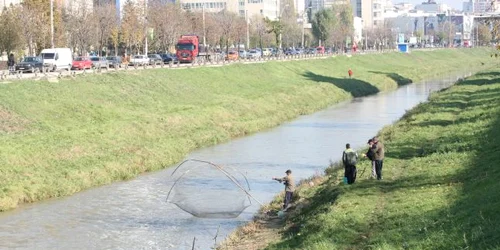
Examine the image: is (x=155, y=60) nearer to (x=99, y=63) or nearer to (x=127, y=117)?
(x=99, y=63)

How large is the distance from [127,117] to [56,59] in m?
21.3

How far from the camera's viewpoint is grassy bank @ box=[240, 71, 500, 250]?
18.7 meters

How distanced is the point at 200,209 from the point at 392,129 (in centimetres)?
1829

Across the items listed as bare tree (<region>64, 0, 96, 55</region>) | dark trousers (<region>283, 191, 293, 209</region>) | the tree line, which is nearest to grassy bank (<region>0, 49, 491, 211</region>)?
dark trousers (<region>283, 191, 293, 209</region>)

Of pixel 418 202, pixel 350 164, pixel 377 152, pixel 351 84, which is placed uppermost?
pixel 377 152

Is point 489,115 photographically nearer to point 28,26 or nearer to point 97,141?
point 97,141

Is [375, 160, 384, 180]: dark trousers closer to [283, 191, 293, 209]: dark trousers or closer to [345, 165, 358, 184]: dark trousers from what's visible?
[345, 165, 358, 184]: dark trousers

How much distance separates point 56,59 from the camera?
68500 millimetres

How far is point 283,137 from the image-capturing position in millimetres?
50188

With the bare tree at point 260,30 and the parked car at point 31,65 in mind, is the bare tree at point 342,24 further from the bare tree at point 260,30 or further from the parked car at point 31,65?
the parked car at point 31,65

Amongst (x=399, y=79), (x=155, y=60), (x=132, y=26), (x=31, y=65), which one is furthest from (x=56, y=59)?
(x=399, y=79)

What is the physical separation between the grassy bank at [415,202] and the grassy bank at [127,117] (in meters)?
9.87

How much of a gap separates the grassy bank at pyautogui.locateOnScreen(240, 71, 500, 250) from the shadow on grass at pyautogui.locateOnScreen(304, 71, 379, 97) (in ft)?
161

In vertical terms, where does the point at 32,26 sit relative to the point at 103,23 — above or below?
below
